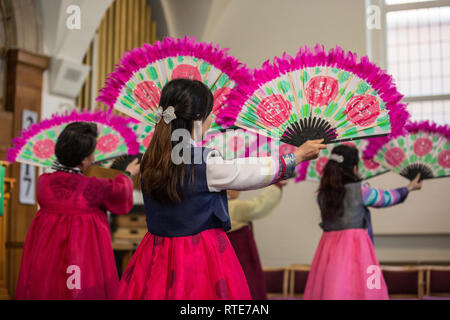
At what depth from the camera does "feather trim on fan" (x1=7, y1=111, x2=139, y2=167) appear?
144 inches

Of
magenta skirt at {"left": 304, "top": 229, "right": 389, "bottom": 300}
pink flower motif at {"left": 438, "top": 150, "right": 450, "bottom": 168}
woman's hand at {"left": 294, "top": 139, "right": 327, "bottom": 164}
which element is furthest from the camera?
pink flower motif at {"left": 438, "top": 150, "right": 450, "bottom": 168}

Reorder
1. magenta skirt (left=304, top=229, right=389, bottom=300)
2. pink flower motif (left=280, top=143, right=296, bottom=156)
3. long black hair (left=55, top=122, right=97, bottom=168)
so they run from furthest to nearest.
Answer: pink flower motif (left=280, top=143, right=296, bottom=156)
magenta skirt (left=304, top=229, right=389, bottom=300)
long black hair (left=55, top=122, right=97, bottom=168)

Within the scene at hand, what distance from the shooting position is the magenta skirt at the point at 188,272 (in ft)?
6.67

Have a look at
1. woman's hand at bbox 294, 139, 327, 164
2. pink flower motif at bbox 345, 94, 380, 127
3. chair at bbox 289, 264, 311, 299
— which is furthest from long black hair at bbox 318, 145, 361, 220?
chair at bbox 289, 264, 311, 299

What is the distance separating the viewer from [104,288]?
3086 millimetres

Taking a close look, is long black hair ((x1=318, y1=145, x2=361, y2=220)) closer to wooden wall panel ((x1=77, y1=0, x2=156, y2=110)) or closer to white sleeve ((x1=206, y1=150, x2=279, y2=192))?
white sleeve ((x1=206, y1=150, x2=279, y2=192))

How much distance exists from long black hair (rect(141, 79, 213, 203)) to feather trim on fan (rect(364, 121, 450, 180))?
2.39 m

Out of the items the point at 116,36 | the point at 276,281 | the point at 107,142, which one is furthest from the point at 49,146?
the point at 276,281

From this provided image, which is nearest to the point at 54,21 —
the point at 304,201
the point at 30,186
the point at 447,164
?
the point at 30,186

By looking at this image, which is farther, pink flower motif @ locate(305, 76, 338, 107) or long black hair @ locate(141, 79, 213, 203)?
pink flower motif @ locate(305, 76, 338, 107)

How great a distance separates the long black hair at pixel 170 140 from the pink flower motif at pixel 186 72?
0.65 metres

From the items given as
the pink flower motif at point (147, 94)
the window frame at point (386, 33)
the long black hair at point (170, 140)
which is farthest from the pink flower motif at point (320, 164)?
the window frame at point (386, 33)

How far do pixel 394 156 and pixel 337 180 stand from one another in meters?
0.71

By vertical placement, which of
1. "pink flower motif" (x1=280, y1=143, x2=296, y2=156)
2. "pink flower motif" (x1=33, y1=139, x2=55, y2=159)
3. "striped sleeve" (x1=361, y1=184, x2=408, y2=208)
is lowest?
"striped sleeve" (x1=361, y1=184, x2=408, y2=208)
